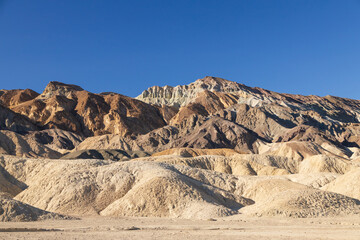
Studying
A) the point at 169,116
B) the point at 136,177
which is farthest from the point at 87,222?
the point at 169,116

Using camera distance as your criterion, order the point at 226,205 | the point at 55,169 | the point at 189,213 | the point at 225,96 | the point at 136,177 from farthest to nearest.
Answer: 1. the point at 225,96
2. the point at 55,169
3. the point at 136,177
4. the point at 226,205
5. the point at 189,213

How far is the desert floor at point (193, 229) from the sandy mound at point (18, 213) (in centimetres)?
127

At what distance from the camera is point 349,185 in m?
42.9

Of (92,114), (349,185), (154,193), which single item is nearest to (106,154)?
(92,114)

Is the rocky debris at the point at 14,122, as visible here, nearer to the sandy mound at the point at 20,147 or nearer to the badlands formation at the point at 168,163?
the badlands formation at the point at 168,163

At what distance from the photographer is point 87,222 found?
30.1 metres

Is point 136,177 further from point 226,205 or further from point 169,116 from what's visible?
point 169,116

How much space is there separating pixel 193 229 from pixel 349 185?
2384cm

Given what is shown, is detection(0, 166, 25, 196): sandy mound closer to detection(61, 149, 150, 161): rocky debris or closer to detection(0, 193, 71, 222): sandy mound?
detection(0, 193, 71, 222): sandy mound

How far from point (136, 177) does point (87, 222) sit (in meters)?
11.5

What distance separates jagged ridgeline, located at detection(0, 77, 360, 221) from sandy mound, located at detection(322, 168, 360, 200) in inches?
5.4

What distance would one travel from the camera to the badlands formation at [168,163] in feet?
115

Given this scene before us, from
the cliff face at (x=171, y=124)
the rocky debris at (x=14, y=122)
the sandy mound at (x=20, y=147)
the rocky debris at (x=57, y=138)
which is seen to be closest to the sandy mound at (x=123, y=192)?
the sandy mound at (x=20, y=147)

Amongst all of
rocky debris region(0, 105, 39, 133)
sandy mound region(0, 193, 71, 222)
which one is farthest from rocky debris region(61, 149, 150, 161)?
sandy mound region(0, 193, 71, 222)
